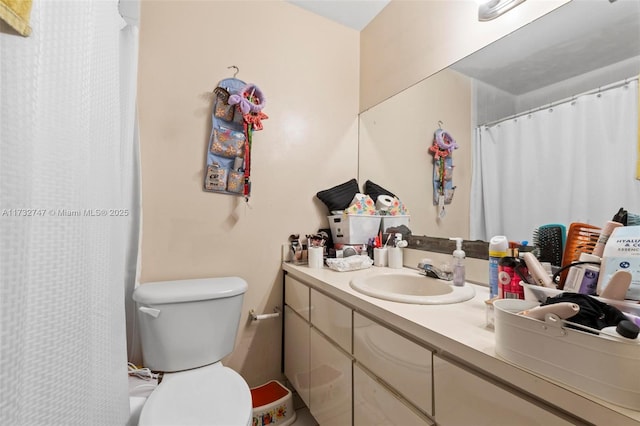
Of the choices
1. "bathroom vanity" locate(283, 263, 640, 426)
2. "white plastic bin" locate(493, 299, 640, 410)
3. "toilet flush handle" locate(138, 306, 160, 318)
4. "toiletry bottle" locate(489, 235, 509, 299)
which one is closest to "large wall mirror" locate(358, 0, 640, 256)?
"toiletry bottle" locate(489, 235, 509, 299)

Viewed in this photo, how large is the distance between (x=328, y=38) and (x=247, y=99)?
2.55ft

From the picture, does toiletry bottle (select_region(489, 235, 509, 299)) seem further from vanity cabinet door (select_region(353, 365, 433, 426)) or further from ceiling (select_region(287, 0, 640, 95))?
ceiling (select_region(287, 0, 640, 95))

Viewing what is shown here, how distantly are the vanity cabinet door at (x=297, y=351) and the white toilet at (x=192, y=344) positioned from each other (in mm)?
332

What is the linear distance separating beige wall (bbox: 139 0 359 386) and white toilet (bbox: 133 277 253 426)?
0.24 m

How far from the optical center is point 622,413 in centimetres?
39

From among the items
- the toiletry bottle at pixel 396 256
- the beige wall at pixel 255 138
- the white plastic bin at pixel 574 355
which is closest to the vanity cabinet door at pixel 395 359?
the white plastic bin at pixel 574 355

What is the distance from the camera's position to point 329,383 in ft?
3.67

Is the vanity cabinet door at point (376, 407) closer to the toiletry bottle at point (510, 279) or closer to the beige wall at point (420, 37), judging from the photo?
the toiletry bottle at point (510, 279)

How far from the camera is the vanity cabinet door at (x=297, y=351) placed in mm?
1312

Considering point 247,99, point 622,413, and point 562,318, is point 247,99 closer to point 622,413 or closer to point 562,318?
point 562,318

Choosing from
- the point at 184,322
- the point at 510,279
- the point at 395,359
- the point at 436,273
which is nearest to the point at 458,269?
the point at 436,273

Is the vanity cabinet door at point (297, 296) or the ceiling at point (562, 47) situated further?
the vanity cabinet door at point (297, 296)

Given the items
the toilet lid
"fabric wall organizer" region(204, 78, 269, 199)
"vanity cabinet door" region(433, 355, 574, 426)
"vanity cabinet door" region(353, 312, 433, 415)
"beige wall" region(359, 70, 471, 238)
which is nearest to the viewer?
"vanity cabinet door" region(433, 355, 574, 426)

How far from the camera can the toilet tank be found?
1106 mm
